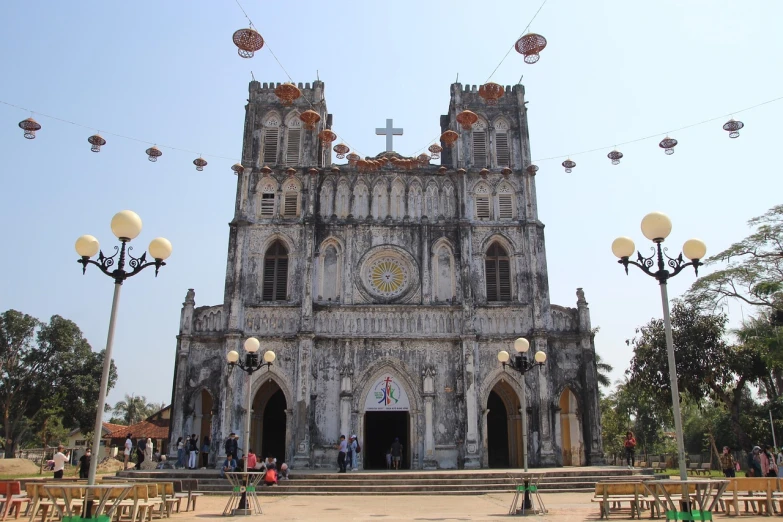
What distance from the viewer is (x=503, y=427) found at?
2841 centimetres

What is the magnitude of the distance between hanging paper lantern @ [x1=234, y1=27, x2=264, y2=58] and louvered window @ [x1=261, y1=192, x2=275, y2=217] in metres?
12.0

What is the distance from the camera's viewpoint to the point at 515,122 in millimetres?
29969

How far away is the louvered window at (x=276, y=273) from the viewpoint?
27.4m

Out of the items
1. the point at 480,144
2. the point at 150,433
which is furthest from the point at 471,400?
the point at 150,433

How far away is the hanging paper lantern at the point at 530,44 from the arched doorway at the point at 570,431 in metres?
14.9

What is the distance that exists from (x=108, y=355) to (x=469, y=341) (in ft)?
57.6

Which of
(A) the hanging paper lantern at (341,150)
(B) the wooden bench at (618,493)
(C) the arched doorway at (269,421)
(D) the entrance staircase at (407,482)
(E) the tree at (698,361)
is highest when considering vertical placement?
(A) the hanging paper lantern at (341,150)

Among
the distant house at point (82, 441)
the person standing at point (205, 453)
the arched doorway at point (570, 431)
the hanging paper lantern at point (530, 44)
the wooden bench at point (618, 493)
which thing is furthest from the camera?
the distant house at point (82, 441)

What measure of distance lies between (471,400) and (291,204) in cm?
1139

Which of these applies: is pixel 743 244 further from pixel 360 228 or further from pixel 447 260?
pixel 360 228

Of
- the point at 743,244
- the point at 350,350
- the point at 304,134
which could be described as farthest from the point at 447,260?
the point at 743,244

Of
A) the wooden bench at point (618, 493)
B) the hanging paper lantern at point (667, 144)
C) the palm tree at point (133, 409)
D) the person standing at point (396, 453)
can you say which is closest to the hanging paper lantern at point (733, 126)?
the hanging paper lantern at point (667, 144)

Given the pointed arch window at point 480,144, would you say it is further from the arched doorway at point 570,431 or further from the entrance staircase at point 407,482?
the entrance staircase at point 407,482

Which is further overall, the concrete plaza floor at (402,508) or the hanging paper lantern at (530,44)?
the hanging paper lantern at (530,44)
